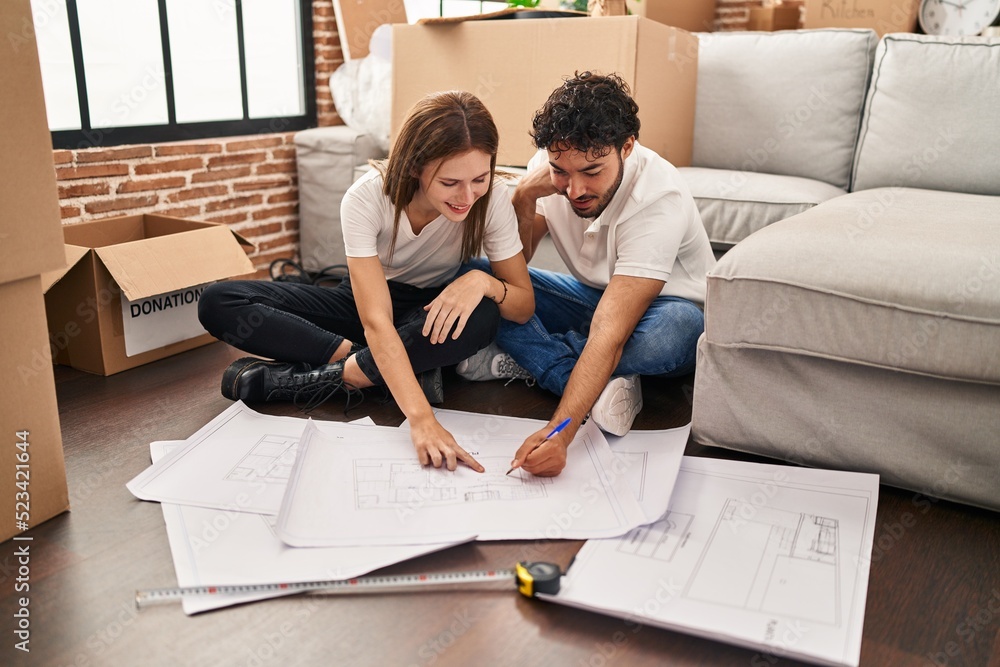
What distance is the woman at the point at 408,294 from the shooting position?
1.36 m

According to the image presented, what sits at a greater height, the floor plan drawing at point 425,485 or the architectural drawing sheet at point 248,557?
the floor plan drawing at point 425,485

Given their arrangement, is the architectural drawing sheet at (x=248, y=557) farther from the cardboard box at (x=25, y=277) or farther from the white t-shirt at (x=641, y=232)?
the white t-shirt at (x=641, y=232)

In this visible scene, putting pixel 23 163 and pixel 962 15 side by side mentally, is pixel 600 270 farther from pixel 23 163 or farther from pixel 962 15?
pixel 962 15

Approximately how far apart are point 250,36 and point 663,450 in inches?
87.2

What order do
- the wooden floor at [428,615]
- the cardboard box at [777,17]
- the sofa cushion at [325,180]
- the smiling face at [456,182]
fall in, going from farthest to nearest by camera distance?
1. the cardboard box at [777,17]
2. the sofa cushion at [325,180]
3. the smiling face at [456,182]
4. the wooden floor at [428,615]

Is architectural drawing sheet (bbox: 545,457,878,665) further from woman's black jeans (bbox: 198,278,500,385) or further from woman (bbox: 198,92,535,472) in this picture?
woman's black jeans (bbox: 198,278,500,385)

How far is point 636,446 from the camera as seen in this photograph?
54.0 inches

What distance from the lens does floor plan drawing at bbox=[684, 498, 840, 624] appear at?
37.0 inches

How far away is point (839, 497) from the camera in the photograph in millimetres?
1197

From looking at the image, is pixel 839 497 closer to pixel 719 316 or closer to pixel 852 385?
pixel 852 385

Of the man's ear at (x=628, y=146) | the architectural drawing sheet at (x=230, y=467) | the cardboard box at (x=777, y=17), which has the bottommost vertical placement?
the architectural drawing sheet at (x=230, y=467)

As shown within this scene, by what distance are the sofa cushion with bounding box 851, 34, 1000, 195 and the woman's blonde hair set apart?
127cm

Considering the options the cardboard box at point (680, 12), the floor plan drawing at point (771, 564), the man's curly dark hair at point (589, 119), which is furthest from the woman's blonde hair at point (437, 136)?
the cardboard box at point (680, 12)

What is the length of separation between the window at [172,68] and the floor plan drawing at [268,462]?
4.30 ft
